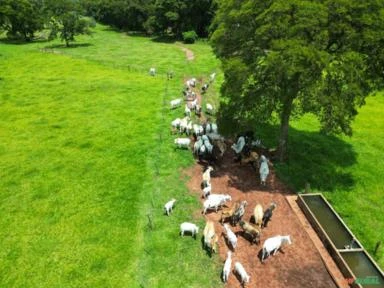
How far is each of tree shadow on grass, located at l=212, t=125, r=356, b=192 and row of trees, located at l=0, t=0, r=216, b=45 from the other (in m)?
49.2

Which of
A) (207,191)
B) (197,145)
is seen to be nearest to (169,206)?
(207,191)

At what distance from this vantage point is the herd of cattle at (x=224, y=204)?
19.4 metres

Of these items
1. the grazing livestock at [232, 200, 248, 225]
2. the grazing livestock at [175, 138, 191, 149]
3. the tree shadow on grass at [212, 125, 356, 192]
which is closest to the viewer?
the grazing livestock at [232, 200, 248, 225]

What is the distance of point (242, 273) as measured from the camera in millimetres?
17609

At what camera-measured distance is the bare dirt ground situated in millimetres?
18047

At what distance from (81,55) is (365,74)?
5484cm

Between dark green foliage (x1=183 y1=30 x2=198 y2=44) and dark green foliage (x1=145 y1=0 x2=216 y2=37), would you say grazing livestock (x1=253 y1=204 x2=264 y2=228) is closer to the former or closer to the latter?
dark green foliage (x1=183 y1=30 x2=198 y2=44)

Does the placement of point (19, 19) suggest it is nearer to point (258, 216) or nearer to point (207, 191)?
point (207, 191)

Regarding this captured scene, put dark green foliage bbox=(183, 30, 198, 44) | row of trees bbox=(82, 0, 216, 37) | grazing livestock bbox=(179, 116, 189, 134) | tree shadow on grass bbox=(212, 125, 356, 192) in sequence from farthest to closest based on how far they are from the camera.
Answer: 1. row of trees bbox=(82, 0, 216, 37)
2. dark green foliage bbox=(183, 30, 198, 44)
3. grazing livestock bbox=(179, 116, 189, 134)
4. tree shadow on grass bbox=(212, 125, 356, 192)

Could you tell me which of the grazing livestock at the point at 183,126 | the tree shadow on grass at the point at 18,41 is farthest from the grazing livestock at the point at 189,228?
the tree shadow on grass at the point at 18,41

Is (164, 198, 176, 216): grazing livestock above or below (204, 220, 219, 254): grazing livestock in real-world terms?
below

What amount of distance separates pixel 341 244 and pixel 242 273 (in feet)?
21.8

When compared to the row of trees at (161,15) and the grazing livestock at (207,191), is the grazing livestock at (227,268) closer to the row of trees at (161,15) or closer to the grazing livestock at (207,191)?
the grazing livestock at (207,191)

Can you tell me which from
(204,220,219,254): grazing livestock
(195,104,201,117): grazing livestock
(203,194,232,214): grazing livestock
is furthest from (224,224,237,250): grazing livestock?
(195,104,201,117): grazing livestock
